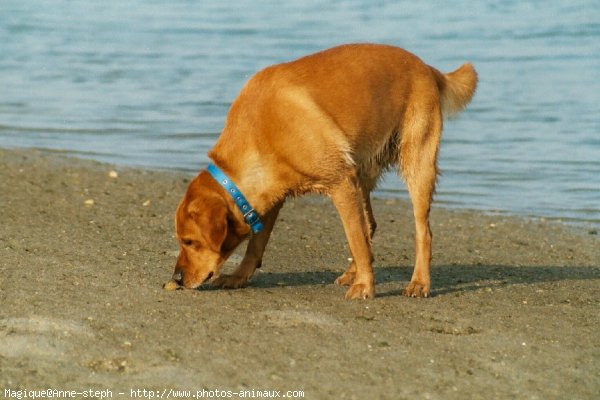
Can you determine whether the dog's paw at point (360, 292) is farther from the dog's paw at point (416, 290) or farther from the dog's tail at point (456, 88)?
the dog's tail at point (456, 88)

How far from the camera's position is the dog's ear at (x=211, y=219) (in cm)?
609

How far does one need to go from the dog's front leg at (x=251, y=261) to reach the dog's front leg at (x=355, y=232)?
443 millimetres

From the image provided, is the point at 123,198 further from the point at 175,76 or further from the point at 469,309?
the point at 175,76

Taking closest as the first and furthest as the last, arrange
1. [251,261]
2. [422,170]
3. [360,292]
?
[360,292]
[251,261]
[422,170]

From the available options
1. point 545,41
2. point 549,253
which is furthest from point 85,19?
point 549,253

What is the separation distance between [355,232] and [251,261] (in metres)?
0.74

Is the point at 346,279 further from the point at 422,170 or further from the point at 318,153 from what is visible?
the point at 318,153

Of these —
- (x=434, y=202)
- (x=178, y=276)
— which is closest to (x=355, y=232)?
(x=178, y=276)

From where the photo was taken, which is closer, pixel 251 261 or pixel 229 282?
pixel 229 282

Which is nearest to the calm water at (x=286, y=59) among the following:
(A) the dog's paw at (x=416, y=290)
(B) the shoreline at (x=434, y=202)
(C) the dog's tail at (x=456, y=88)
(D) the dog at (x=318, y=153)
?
(B) the shoreline at (x=434, y=202)

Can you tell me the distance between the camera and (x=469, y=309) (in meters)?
6.29

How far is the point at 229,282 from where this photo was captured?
21.8 ft

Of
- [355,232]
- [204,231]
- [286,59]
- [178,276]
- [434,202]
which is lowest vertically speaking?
[286,59]

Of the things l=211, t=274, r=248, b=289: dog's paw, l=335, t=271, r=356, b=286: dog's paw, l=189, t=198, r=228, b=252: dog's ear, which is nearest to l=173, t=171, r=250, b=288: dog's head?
l=189, t=198, r=228, b=252: dog's ear
